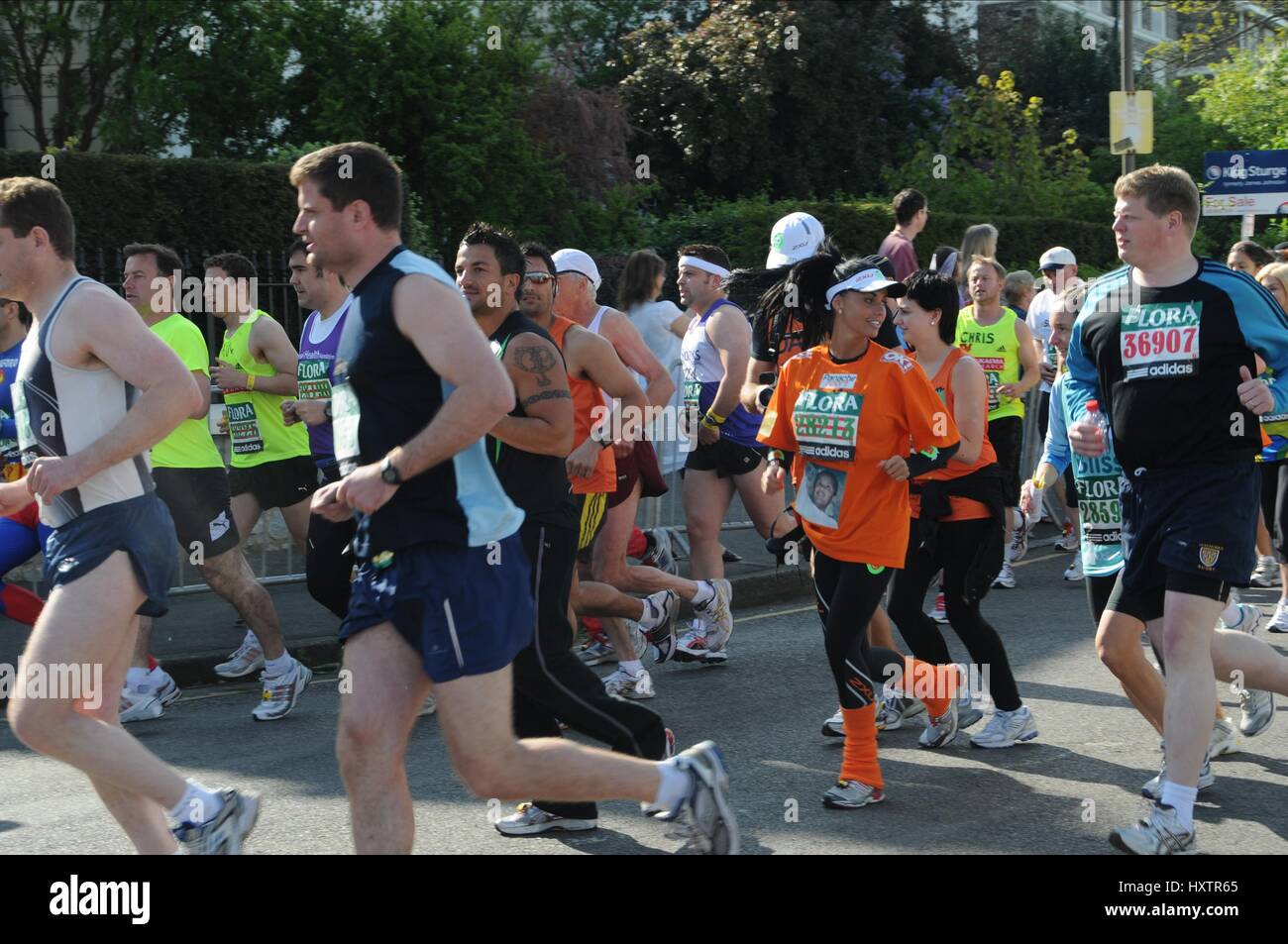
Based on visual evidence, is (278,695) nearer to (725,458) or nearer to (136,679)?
(136,679)

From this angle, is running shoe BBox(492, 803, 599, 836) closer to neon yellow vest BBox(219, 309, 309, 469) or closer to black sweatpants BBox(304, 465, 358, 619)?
black sweatpants BBox(304, 465, 358, 619)

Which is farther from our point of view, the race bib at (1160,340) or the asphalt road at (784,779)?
the asphalt road at (784,779)

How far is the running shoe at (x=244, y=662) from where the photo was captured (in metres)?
8.17

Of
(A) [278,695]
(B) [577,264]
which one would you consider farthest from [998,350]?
(A) [278,695]

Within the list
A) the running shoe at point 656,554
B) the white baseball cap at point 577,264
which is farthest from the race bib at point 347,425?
the running shoe at point 656,554

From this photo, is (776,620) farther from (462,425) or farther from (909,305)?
(462,425)

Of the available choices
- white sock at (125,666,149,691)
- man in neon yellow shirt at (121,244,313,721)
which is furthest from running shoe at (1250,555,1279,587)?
white sock at (125,666,149,691)

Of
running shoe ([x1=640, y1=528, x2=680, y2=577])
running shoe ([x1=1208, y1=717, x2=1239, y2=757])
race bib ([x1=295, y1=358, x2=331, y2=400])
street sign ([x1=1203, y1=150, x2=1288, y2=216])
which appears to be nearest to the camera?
running shoe ([x1=1208, y1=717, x2=1239, y2=757])

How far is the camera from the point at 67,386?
4.48 meters

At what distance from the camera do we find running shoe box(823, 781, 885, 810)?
5.56 metres

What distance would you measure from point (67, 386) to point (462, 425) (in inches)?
54.5

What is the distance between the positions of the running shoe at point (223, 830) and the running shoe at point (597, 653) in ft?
13.2

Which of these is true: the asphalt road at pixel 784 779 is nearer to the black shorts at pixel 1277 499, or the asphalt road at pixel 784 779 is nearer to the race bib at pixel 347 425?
the black shorts at pixel 1277 499

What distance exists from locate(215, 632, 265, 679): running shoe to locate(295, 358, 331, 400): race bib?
52.9 inches
